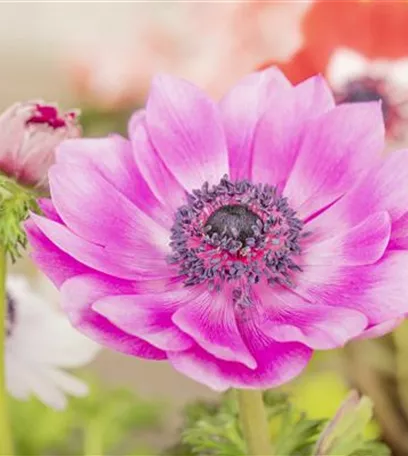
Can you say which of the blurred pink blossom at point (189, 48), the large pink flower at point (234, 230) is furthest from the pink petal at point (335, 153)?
the blurred pink blossom at point (189, 48)

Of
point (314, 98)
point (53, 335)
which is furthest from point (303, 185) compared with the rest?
point (53, 335)

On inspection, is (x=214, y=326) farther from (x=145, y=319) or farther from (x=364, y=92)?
(x=364, y=92)

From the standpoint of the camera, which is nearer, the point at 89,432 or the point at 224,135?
the point at 224,135

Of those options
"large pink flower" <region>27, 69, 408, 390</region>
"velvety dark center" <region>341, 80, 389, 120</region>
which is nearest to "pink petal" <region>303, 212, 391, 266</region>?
"large pink flower" <region>27, 69, 408, 390</region>

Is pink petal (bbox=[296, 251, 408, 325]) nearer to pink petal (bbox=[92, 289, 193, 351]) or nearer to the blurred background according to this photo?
pink petal (bbox=[92, 289, 193, 351])

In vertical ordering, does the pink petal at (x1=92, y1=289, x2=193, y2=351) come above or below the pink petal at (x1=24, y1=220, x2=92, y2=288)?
below

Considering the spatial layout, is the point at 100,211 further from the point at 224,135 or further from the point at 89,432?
the point at 89,432
